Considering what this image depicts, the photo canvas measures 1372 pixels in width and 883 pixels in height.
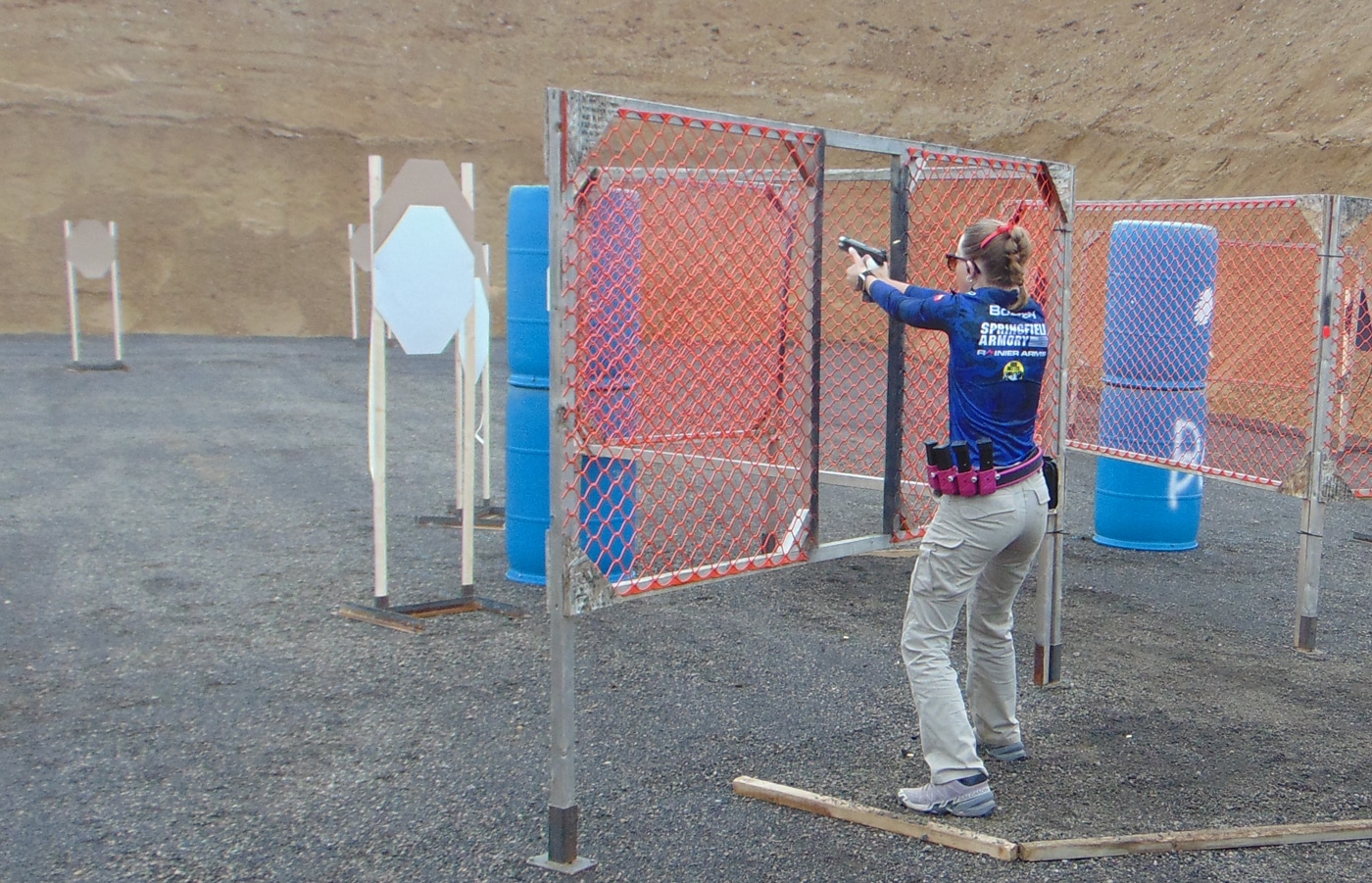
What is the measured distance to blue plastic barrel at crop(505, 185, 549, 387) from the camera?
252 inches

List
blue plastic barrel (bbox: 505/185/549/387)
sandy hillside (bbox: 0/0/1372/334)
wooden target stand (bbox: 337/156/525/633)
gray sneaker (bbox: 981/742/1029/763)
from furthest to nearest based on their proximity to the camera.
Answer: sandy hillside (bbox: 0/0/1372/334)
blue plastic barrel (bbox: 505/185/549/387)
wooden target stand (bbox: 337/156/525/633)
gray sneaker (bbox: 981/742/1029/763)

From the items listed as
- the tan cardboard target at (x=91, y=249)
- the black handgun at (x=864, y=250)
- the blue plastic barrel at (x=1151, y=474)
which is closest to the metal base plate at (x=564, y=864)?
the black handgun at (x=864, y=250)

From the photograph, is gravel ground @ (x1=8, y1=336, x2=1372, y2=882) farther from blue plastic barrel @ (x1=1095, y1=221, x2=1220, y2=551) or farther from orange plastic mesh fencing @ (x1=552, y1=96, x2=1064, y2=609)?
orange plastic mesh fencing @ (x1=552, y1=96, x2=1064, y2=609)

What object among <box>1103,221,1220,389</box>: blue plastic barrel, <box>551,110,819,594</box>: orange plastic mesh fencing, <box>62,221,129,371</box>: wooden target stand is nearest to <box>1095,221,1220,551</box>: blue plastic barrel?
<box>1103,221,1220,389</box>: blue plastic barrel

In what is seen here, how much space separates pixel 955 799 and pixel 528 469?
3.39 meters

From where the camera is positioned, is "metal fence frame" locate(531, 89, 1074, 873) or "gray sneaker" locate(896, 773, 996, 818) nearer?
"metal fence frame" locate(531, 89, 1074, 873)

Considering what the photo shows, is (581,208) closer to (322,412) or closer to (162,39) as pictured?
(322,412)

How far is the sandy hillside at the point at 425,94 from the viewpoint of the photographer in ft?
86.7

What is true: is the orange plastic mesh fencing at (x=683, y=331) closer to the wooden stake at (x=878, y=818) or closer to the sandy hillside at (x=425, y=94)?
the wooden stake at (x=878, y=818)

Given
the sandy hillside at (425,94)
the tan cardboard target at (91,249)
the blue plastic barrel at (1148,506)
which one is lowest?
the blue plastic barrel at (1148,506)

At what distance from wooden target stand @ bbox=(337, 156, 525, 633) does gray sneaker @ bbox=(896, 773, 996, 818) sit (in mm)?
2769

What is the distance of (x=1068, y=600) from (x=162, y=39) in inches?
A: 1146

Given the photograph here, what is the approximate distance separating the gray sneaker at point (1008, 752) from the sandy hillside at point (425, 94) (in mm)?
19824

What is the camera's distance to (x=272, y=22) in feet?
102
